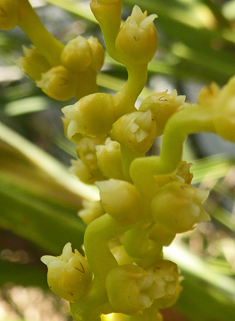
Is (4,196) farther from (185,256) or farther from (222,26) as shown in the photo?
(222,26)

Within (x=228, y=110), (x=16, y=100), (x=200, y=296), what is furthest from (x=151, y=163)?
(x=16, y=100)

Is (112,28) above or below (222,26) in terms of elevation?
above

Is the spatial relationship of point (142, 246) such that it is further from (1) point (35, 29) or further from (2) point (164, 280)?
(1) point (35, 29)

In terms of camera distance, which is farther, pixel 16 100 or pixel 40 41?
pixel 16 100

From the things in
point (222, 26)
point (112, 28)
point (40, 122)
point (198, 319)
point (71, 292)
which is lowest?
point (40, 122)

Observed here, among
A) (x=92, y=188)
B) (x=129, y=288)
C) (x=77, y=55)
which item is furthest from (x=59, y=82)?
(x=92, y=188)

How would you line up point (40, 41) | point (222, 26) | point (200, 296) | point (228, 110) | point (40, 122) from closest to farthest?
point (228, 110) → point (40, 41) → point (200, 296) → point (222, 26) → point (40, 122)

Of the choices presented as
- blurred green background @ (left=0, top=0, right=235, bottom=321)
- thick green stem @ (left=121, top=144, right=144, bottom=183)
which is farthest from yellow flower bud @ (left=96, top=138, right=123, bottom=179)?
blurred green background @ (left=0, top=0, right=235, bottom=321)

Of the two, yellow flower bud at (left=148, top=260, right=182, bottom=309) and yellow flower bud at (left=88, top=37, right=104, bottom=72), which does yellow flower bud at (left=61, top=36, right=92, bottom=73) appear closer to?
yellow flower bud at (left=88, top=37, right=104, bottom=72)

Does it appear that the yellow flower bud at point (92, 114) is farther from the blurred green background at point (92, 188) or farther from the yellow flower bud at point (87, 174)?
the blurred green background at point (92, 188)
